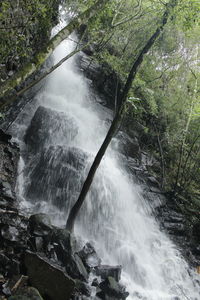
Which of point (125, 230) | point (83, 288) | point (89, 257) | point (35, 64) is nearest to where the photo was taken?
point (35, 64)

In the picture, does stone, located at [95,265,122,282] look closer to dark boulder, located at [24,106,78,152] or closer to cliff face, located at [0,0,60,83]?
dark boulder, located at [24,106,78,152]

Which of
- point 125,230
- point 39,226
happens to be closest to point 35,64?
point 39,226

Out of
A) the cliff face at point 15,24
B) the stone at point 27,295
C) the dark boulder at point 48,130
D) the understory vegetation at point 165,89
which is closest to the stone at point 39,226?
the stone at point 27,295

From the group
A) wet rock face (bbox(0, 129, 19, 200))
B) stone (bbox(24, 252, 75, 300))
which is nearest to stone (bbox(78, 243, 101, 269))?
stone (bbox(24, 252, 75, 300))

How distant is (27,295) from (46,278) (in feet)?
2.39

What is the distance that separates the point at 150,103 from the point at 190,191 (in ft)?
22.1

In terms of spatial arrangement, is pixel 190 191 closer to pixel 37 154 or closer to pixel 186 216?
pixel 186 216

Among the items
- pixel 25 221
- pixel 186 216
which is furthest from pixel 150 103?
pixel 25 221

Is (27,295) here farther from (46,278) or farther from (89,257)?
(89,257)

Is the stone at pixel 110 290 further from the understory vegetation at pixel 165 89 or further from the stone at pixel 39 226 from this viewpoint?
the understory vegetation at pixel 165 89

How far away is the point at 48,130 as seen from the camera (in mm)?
14008

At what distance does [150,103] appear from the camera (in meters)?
16.7

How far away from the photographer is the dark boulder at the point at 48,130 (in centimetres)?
1317

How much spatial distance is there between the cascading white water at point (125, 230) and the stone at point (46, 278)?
12.8 ft
